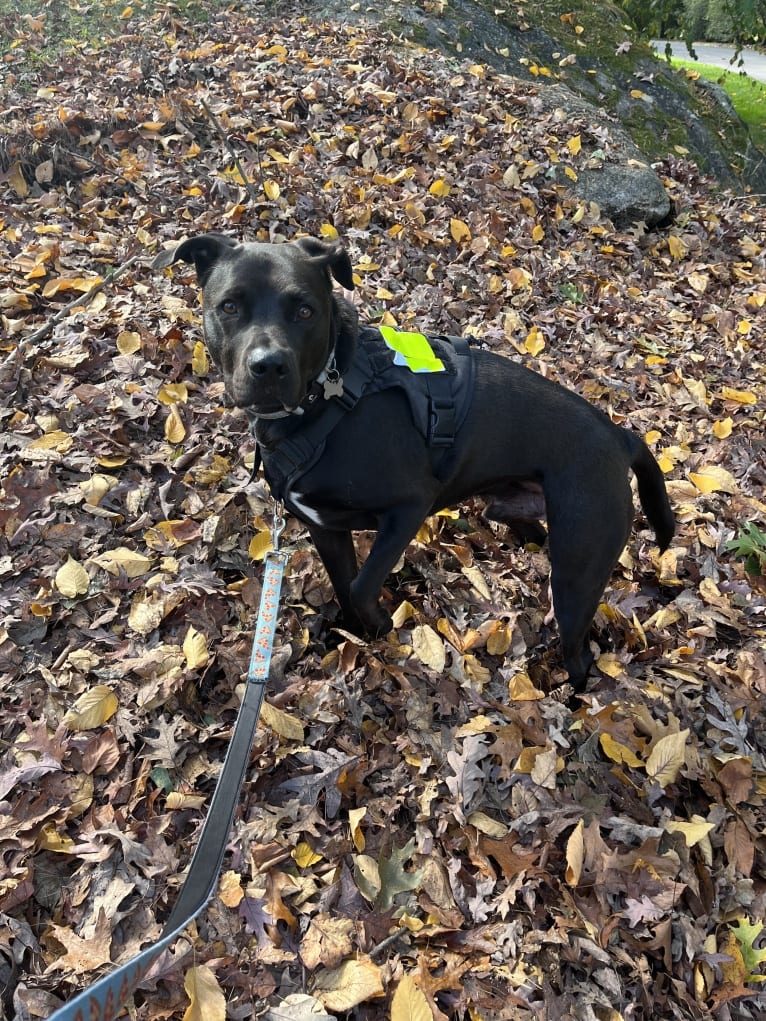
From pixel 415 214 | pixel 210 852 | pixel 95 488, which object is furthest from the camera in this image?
pixel 415 214

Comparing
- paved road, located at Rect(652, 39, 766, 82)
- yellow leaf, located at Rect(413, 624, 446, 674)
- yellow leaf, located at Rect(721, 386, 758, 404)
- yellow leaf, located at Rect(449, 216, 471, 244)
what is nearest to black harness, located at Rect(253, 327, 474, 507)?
yellow leaf, located at Rect(413, 624, 446, 674)

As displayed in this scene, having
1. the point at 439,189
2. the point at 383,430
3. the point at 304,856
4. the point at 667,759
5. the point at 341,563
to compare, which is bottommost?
the point at 304,856

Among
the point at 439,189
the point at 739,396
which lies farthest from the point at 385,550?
the point at 439,189

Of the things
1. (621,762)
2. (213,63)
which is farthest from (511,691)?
(213,63)

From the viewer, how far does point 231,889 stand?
2.43 m

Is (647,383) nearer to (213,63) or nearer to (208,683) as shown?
(208,683)

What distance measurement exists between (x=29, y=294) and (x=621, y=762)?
475 cm

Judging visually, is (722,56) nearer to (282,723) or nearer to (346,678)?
(346,678)

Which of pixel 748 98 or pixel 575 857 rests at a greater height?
pixel 748 98

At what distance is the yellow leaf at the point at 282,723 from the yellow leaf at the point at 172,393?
7.01ft

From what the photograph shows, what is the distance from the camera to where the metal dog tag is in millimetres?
2816

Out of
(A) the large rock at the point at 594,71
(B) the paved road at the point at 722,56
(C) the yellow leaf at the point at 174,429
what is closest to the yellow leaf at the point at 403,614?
(C) the yellow leaf at the point at 174,429

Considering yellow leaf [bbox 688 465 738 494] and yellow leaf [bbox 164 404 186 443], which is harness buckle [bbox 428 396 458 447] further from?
yellow leaf [bbox 688 465 738 494]

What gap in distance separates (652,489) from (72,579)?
112 inches
